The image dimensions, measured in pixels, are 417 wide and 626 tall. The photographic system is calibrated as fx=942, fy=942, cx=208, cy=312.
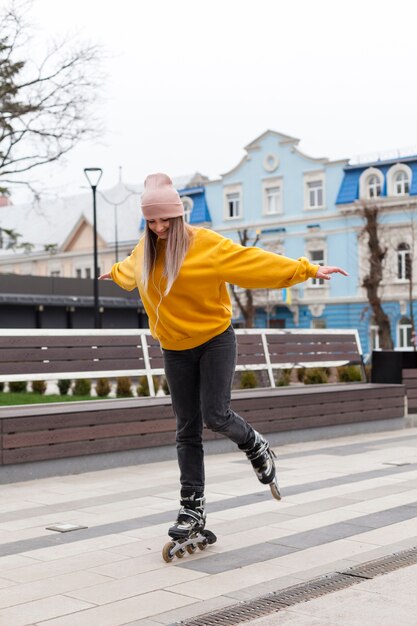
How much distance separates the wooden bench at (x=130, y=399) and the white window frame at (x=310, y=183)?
39.2m

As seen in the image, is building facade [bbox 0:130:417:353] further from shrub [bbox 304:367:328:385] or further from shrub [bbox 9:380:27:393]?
shrub [bbox 304:367:328:385]

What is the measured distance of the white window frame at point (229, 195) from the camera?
53.7m

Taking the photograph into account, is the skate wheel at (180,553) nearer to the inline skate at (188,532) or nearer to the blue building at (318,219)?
the inline skate at (188,532)

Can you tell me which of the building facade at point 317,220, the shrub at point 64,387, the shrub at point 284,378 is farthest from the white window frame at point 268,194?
the shrub at point 284,378

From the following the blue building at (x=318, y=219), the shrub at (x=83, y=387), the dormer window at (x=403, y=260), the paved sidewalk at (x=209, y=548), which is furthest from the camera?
the blue building at (x=318, y=219)

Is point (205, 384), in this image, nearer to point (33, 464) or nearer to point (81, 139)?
point (33, 464)

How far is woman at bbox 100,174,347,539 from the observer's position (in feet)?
15.8

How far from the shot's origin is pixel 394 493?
6773 mm

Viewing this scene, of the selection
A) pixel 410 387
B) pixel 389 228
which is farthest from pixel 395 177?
pixel 410 387

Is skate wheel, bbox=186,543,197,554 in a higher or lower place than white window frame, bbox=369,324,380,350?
higher

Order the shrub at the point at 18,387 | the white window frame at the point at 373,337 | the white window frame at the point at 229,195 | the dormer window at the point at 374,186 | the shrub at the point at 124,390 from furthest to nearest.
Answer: the white window frame at the point at 229,195, the dormer window at the point at 374,186, the white window frame at the point at 373,337, the shrub at the point at 18,387, the shrub at the point at 124,390

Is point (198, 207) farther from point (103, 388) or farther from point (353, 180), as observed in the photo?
point (103, 388)

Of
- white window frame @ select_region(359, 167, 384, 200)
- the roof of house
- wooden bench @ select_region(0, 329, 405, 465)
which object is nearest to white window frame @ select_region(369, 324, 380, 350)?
white window frame @ select_region(359, 167, 384, 200)

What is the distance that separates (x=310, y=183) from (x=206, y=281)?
47106 millimetres
